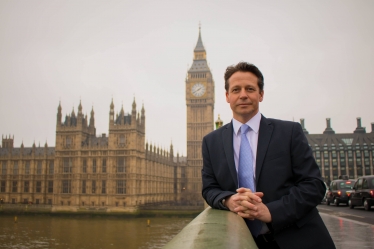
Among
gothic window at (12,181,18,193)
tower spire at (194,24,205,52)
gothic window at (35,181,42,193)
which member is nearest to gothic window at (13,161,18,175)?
gothic window at (12,181,18,193)

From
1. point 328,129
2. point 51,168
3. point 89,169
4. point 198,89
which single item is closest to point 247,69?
point 89,169

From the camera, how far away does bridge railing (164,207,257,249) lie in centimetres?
150

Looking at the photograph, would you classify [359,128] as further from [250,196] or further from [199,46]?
[250,196]

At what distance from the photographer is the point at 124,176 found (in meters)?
54.3

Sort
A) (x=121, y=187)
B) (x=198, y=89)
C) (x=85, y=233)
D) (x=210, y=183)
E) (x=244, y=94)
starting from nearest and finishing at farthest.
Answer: (x=244, y=94), (x=210, y=183), (x=85, y=233), (x=121, y=187), (x=198, y=89)

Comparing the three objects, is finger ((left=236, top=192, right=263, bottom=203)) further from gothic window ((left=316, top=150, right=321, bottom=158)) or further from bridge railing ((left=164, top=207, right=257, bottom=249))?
gothic window ((left=316, top=150, right=321, bottom=158))

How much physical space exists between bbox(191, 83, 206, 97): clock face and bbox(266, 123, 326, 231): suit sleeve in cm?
7514

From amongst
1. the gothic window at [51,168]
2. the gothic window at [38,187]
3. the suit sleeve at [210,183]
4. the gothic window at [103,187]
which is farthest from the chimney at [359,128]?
the suit sleeve at [210,183]

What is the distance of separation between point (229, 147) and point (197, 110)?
75090 millimetres

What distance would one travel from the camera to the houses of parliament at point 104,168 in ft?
178

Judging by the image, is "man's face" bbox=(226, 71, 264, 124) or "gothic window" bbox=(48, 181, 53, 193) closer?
"man's face" bbox=(226, 71, 264, 124)

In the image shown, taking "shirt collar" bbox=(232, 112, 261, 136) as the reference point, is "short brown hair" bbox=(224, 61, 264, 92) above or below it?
above

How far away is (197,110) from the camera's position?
255 feet

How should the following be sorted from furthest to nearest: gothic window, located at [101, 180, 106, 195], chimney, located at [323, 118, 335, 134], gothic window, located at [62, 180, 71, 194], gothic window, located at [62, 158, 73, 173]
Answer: chimney, located at [323, 118, 335, 134] < gothic window, located at [62, 158, 73, 173] < gothic window, located at [62, 180, 71, 194] < gothic window, located at [101, 180, 106, 195]
